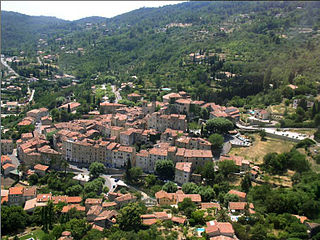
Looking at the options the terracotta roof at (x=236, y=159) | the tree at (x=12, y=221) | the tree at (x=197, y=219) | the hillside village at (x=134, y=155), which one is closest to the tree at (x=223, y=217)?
the hillside village at (x=134, y=155)

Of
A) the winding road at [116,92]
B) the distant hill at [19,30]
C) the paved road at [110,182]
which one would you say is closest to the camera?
the paved road at [110,182]

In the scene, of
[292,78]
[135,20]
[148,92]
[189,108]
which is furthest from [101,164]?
[135,20]

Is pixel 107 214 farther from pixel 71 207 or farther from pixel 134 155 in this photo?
pixel 134 155

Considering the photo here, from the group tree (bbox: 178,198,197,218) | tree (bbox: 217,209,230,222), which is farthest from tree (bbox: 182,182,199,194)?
tree (bbox: 217,209,230,222)

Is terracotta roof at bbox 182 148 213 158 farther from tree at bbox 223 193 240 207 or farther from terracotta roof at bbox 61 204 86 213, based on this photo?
terracotta roof at bbox 61 204 86 213

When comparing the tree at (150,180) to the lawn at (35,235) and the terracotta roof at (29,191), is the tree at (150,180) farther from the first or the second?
the lawn at (35,235)

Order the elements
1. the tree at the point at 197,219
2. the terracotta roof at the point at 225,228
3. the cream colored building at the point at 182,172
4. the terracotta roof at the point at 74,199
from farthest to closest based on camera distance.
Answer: the cream colored building at the point at 182,172
the terracotta roof at the point at 74,199
the tree at the point at 197,219
the terracotta roof at the point at 225,228
